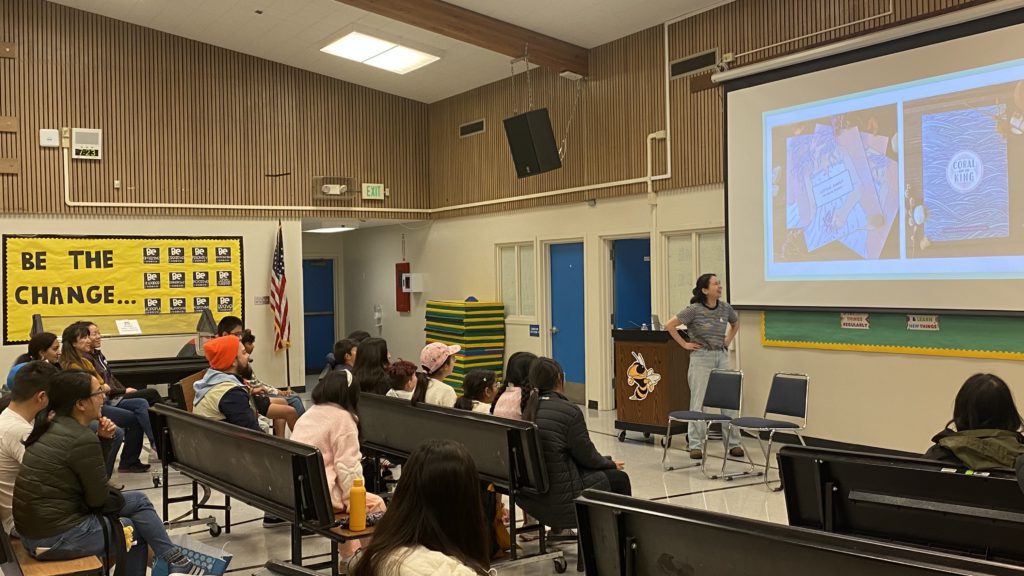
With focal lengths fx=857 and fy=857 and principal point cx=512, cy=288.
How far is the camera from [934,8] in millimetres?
6801

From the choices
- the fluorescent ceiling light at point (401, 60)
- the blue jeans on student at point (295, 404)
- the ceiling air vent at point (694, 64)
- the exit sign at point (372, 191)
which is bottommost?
the blue jeans on student at point (295, 404)

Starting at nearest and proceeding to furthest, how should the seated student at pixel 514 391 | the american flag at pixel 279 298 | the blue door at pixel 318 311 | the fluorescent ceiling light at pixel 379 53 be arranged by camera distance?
the seated student at pixel 514 391
the fluorescent ceiling light at pixel 379 53
the american flag at pixel 279 298
the blue door at pixel 318 311

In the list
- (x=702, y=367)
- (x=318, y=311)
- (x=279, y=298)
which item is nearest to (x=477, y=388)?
(x=702, y=367)

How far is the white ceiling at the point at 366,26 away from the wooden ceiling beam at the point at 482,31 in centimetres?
10

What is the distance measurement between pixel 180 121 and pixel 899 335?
906 centimetres

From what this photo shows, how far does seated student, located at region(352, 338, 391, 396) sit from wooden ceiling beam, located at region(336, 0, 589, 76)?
4356 millimetres

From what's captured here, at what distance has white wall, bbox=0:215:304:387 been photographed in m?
10.8

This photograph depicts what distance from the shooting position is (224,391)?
5.64 meters

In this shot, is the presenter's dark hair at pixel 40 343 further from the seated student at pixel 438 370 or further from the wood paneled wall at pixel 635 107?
the wood paneled wall at pixel 635 107

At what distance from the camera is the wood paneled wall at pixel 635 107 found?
778 cm

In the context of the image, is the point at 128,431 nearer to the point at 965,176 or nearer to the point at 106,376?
→ the point at 106,376

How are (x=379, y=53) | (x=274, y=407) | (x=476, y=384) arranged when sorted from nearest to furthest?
(x=476, y=384)
(x=274, y=407)
(x=379, y=53)

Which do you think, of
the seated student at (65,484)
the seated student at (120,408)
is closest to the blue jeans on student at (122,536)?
the seated student at (65,484)

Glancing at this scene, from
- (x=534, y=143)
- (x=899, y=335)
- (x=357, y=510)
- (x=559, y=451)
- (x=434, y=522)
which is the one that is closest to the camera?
(x=434, y=522)
